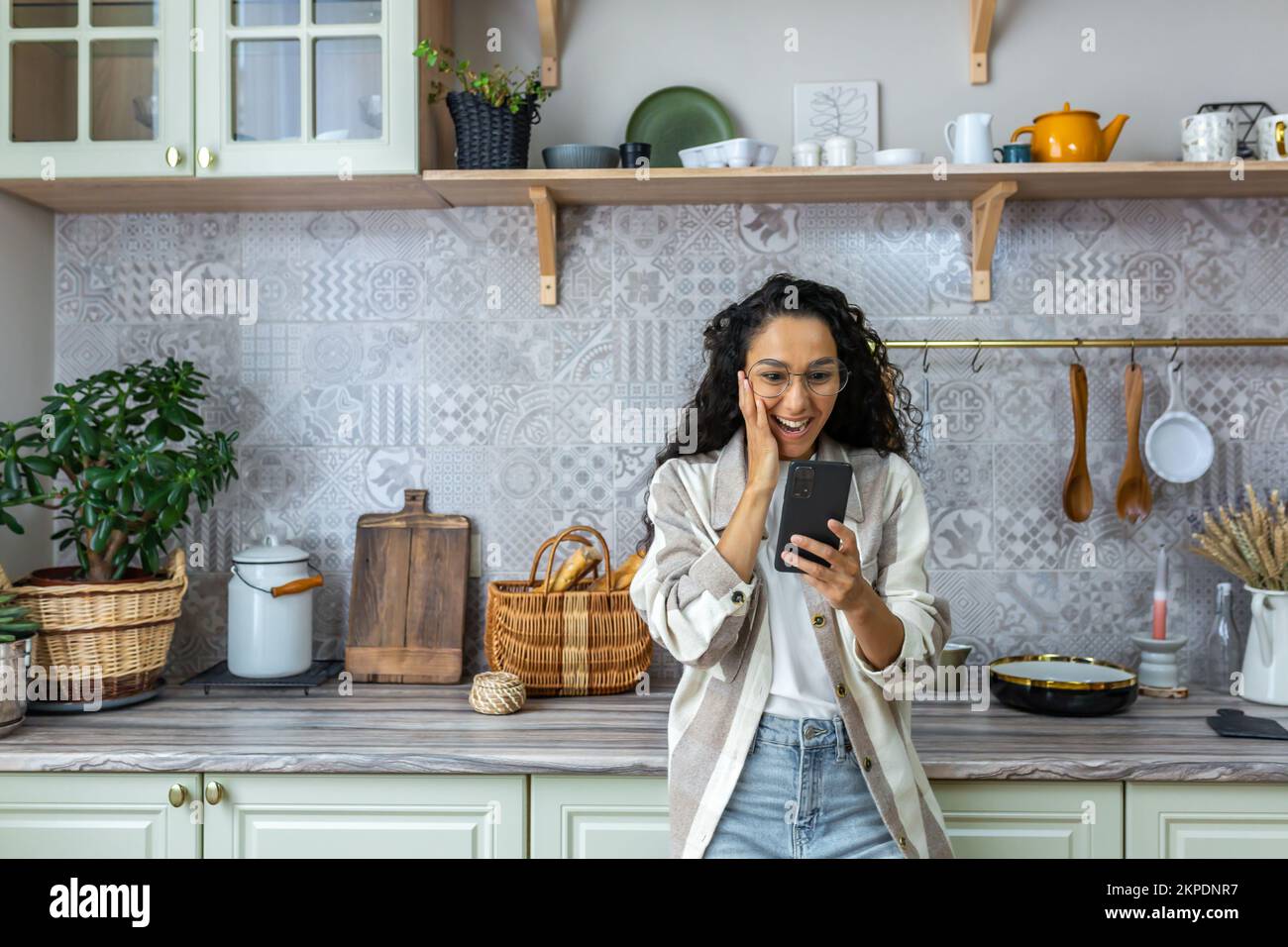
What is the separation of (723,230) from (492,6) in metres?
0.65

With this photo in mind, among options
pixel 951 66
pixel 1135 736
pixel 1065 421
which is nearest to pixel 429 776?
pixel 1135 736

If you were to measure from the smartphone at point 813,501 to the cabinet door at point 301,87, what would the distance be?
99 cm

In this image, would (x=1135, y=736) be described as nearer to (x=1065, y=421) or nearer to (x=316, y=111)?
(x=1065, y=421)

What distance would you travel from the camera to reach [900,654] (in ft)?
4.65

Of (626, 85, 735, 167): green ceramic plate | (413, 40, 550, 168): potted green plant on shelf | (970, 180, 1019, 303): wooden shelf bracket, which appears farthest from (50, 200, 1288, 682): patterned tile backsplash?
(413, 40, 550, 168): potted green plant on shelf

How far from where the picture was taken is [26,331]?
2.19 meters

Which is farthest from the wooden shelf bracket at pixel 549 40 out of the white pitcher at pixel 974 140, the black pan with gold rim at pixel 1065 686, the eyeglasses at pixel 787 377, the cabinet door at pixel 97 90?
the black pan with gold rim at pixel 1065 686

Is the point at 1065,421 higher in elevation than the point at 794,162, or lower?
lower

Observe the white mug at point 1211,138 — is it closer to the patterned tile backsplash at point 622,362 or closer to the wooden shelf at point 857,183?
the wooden shelf at point 857,183

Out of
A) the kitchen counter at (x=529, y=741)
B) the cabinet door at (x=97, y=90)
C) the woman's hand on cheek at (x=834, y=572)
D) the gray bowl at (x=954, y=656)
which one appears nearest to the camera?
the woman's hand on cheek at (x=834, y=572)

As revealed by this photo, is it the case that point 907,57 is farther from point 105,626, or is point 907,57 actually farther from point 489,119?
point 105,626

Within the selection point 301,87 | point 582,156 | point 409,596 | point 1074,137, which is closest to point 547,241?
point 582,156

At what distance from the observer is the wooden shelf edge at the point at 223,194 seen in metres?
1.99
